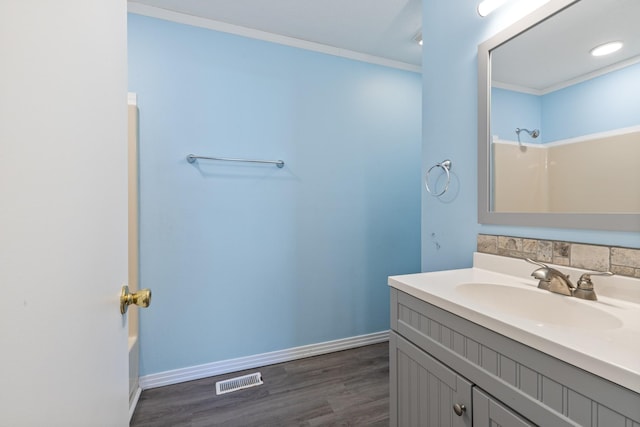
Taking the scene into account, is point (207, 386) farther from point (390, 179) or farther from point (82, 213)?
point (390, 179)

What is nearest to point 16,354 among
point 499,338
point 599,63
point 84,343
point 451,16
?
point 84,343

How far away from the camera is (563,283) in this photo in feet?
3.07

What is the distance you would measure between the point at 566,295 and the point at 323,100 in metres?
1.93

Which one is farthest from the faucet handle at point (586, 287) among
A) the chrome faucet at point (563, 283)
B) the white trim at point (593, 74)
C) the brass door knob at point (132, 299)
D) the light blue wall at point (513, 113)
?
the brass door knob at point (132, 299)

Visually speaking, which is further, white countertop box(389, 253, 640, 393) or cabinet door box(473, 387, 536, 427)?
cabinet door box(473, 387, 536, 427)

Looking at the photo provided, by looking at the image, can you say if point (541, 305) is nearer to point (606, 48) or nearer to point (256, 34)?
point (606, 48)

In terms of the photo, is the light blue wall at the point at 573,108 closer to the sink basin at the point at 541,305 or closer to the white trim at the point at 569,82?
the white trim at the point at 569,82

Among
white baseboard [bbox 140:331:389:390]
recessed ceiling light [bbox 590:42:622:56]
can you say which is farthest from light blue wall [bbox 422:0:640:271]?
white baseboard [bbox 140:331:389:390]

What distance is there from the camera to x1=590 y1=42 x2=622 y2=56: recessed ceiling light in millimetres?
905

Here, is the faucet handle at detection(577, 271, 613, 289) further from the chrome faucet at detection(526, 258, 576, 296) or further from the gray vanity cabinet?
the gray vanity cabinet

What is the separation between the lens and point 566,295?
92 centimetres

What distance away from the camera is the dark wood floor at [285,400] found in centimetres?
153

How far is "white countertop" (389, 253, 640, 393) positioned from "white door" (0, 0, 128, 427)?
89 centimetres

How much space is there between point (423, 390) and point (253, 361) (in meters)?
1.44
